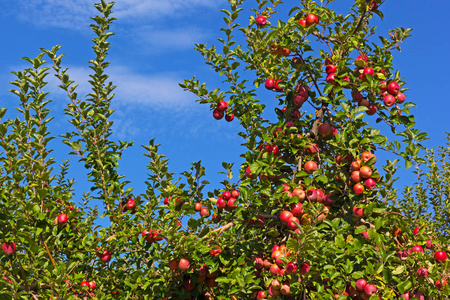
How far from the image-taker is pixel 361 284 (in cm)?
514

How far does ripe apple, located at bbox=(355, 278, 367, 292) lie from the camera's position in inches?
202

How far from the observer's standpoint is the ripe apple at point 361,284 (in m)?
5.14

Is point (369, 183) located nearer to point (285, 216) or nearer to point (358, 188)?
point (358, 188)

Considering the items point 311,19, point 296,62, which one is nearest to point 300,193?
point 296,62

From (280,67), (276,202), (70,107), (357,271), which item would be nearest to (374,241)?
(357,271)

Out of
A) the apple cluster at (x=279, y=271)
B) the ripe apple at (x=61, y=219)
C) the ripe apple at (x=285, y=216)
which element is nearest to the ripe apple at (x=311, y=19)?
the ripe apple at (x=285, y=216)

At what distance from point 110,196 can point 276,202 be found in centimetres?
238

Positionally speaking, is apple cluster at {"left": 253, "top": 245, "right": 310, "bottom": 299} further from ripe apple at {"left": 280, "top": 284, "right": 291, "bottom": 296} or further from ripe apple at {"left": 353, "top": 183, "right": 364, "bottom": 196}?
ripe apple at {"left": 353, "top": 183, "right": 364, "bottom": 196}

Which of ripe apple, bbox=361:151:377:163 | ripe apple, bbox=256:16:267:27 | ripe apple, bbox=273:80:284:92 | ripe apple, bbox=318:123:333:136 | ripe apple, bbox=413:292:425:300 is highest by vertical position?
ripe apple, bbox=256:16:267:27

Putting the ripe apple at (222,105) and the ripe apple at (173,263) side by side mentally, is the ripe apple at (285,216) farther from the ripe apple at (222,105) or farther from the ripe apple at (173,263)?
the ripe apple at (222,105)

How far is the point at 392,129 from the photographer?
6.39 meters

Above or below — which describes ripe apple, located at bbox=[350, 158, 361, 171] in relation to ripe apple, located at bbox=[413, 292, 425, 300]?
above

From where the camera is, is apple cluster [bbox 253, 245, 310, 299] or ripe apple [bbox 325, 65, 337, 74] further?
ripe apple [bbox 325, 65, 337, 74]

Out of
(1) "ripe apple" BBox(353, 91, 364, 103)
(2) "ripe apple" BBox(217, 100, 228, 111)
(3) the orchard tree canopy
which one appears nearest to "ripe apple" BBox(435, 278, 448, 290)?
(3) the orchard tree canopy
